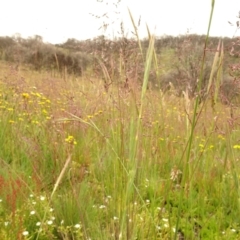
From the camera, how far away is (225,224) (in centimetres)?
182

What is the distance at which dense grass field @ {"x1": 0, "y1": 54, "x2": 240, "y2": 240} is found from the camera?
1.21 m

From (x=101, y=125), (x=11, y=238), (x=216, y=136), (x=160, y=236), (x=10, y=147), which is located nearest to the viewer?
(x=11, y=238)

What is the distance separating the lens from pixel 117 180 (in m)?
1.35

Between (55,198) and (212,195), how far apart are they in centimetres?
99

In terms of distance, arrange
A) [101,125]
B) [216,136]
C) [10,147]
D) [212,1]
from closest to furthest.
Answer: [212,1]
[10,147]
[101,125]
[216,136]

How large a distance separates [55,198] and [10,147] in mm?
816

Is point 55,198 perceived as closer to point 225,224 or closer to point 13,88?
point 225,224

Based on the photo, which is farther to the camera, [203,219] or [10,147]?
[10,147]

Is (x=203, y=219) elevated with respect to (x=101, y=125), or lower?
lower

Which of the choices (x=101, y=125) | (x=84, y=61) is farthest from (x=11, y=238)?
(x=84, y=61)

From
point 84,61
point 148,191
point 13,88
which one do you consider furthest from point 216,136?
point 84,61

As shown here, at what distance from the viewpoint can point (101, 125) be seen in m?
2.71

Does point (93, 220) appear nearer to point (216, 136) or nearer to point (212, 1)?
point (212, 1)

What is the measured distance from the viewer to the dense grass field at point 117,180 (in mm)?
1211
